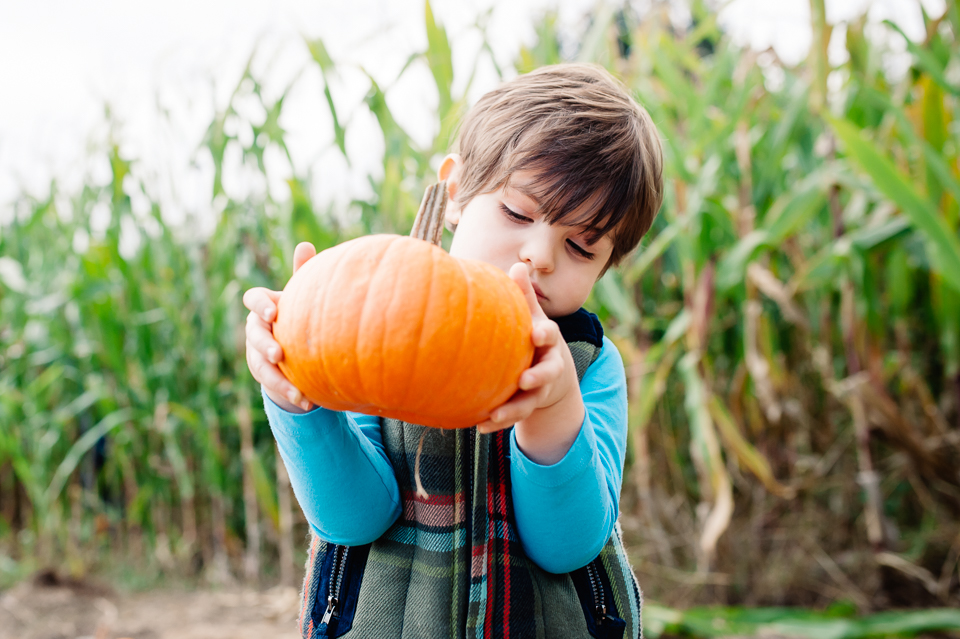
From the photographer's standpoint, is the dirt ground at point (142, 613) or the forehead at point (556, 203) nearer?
the forehead at point (556, 203)

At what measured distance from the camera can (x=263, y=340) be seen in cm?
55

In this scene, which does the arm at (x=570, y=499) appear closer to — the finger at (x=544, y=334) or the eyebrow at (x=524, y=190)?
the finger at (x=544, y=334)

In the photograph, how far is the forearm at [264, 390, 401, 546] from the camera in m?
0.64

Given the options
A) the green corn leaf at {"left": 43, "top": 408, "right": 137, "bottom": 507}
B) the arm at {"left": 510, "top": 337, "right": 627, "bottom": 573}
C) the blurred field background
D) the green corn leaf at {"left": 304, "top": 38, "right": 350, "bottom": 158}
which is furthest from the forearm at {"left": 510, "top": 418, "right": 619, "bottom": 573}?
the green corn leaf at {"left": 43, "top": 408, "right": 137, "bottom": 507}

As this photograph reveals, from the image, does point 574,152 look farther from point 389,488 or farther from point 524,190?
point 389,488

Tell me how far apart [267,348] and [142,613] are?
6.71 ft

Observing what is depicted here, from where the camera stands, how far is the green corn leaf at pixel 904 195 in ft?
4.17

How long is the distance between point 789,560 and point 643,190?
5.15 ft

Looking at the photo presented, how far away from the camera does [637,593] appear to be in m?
0.81

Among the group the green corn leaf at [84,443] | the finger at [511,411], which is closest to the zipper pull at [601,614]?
the finger at [511,411]

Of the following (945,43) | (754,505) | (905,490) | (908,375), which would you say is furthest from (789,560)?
(945,43)

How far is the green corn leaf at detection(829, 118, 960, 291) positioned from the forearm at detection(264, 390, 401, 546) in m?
1.15

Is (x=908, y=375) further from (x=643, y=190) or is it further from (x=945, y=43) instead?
(x=643, y=190)

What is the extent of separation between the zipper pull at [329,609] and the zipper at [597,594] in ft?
0.99
